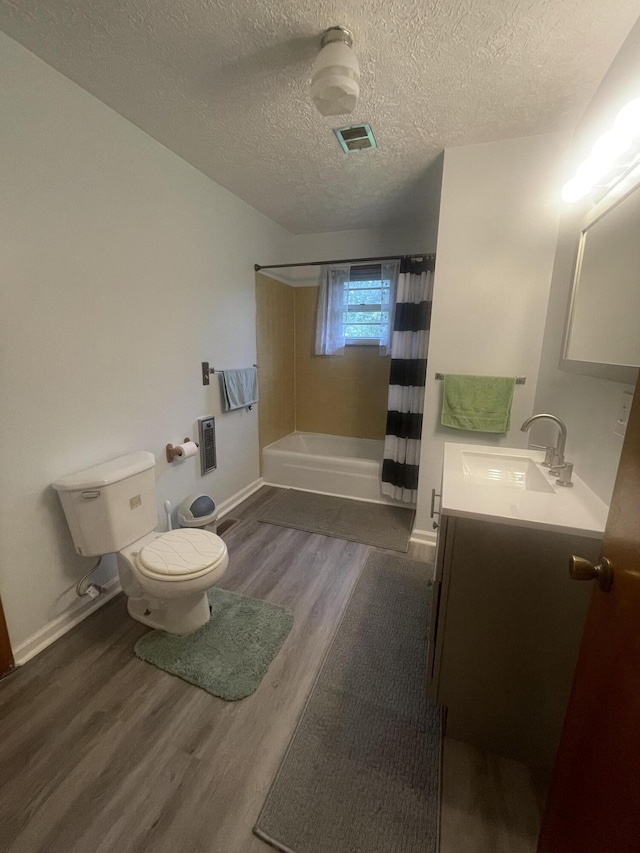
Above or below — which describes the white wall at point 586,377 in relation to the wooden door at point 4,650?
above

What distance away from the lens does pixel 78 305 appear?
1.56m

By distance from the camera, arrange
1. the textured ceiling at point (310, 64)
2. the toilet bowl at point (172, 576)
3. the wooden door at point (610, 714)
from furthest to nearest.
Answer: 1. the toilet bowl at point (172, 576)
2. the textured ceiling at point (310, 64)
3. the wooden door at point (610, 714)

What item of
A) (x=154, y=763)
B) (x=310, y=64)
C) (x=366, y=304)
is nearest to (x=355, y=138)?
(x=310, y=64)

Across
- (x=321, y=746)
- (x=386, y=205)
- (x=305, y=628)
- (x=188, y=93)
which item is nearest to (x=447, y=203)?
(x=386, y=205)

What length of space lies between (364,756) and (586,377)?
5.31 feet

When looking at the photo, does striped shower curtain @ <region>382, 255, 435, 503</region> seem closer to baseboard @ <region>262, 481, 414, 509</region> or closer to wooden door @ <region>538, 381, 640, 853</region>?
baseboard @ <region>262, 481, 414, 509</region>

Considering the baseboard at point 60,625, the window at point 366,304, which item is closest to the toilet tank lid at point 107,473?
the baseboard at point 60,625

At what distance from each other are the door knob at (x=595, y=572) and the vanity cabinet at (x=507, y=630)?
0.30m

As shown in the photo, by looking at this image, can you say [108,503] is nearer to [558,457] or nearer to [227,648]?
[227,648]

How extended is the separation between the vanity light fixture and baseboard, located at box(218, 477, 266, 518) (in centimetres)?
277

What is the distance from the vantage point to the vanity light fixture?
3.42 feet

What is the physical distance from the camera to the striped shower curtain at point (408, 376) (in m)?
2.58

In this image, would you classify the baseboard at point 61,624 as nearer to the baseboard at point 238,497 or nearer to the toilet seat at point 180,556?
the toilet seat at point 180,556

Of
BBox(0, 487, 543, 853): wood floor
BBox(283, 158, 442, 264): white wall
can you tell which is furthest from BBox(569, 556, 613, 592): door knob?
BBox(283, 158, 442, 264): white wall
